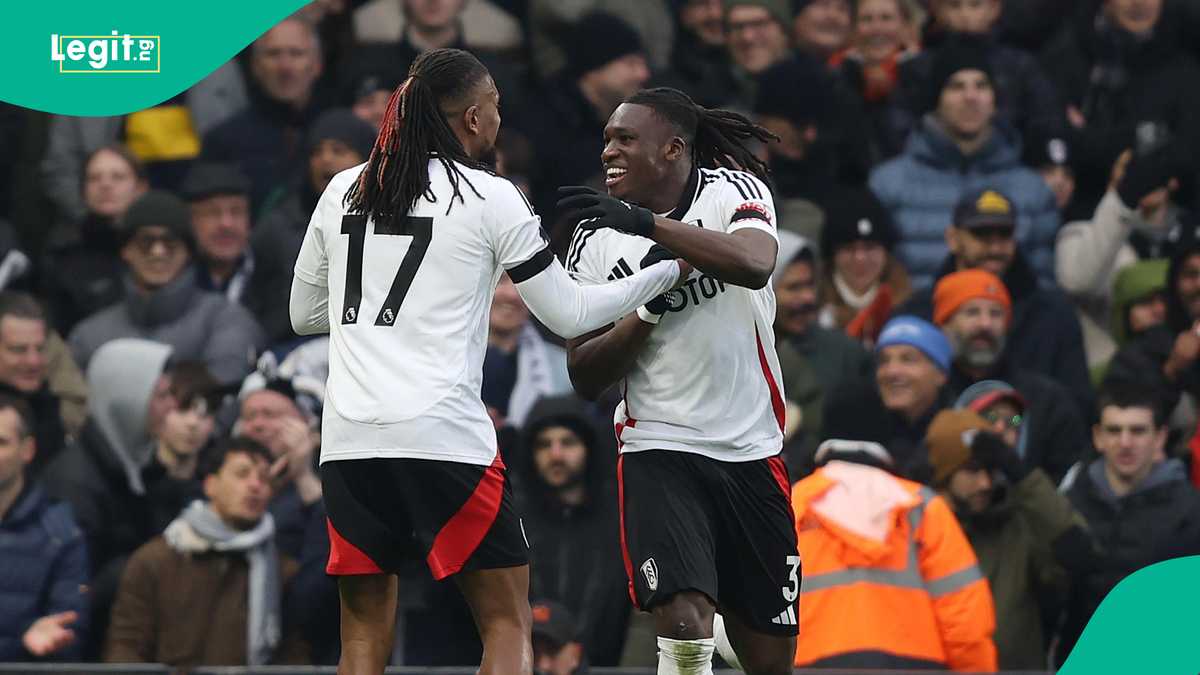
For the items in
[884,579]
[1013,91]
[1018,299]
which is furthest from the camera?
[1013,91]

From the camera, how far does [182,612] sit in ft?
30.5

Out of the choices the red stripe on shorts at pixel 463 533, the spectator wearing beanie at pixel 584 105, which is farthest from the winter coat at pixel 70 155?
the red stripe on shorts at pixel 463 533

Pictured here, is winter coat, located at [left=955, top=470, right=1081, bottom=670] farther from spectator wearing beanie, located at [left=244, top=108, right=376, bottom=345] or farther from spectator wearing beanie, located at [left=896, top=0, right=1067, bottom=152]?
spectator wearing beanie, located at [left=244, top=108, right=376, bottom=345]

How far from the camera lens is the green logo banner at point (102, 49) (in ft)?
32.0

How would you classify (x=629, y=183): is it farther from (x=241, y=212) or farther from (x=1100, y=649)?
(x=241, y=212)

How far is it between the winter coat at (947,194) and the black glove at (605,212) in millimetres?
5419

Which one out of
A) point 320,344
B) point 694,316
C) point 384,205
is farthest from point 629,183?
point 320,344

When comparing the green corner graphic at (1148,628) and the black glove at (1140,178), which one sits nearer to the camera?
the green corner graphic at (1148,628)

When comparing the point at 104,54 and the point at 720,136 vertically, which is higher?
the point at 104,54

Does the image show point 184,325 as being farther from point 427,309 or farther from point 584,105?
point 427,309

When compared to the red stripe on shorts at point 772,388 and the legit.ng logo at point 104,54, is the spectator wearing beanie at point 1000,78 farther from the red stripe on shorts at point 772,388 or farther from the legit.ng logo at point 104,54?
the red stripe on shorts at point 772,388

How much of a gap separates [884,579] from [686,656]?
6.46 feet

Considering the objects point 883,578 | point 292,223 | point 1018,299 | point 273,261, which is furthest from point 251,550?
point 1018,299

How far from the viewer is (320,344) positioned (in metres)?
10.3
